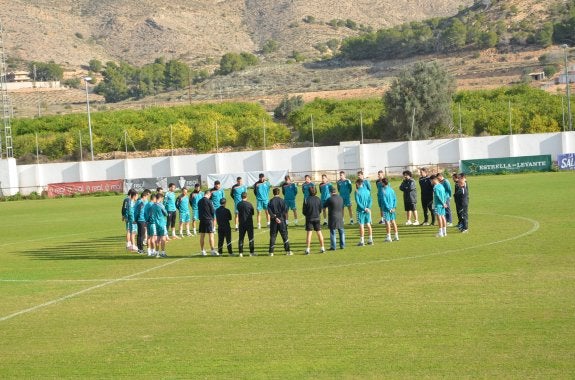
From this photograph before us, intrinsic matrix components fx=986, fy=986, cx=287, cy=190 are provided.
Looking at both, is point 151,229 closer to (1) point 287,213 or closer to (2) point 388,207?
(1) point 287,213

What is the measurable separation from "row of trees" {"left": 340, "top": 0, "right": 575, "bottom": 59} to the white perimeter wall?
201ft

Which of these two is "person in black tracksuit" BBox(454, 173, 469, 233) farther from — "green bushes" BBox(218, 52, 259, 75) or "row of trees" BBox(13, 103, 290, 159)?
"green bushes" BBox(218, 52, 259, 75)

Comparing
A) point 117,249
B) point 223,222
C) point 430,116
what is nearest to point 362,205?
point 223,222

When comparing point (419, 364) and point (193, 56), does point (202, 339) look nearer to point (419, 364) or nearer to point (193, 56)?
point (419, 364)

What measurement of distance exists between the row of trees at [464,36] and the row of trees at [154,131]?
142 feet

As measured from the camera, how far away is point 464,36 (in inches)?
5197

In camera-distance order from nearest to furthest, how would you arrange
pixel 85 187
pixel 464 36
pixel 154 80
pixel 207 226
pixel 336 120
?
pixel 207 226, pixel 85 187, pixel 336 120, pixel 464 36, pixel 154 80

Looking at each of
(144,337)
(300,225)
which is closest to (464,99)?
(300,225)

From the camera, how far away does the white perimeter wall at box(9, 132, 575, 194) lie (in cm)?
6656

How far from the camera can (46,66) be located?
163375 mm

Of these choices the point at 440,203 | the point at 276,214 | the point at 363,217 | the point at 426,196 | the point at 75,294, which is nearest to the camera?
the point at 75,294

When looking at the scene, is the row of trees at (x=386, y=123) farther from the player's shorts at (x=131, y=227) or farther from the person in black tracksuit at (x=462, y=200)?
the person in black tracksuit at (x=462, y=200)

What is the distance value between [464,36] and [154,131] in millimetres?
60093

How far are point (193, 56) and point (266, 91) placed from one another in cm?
5532
